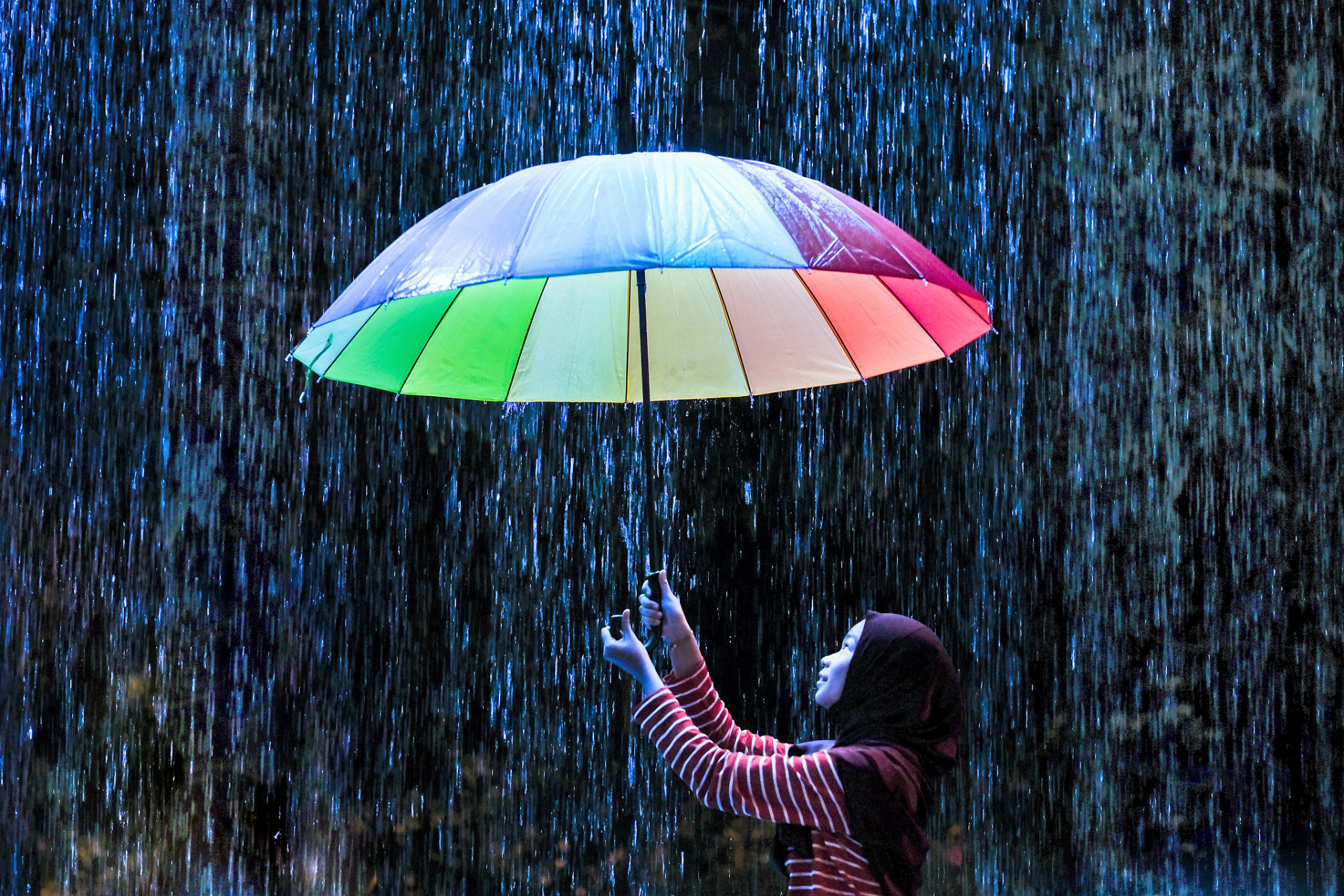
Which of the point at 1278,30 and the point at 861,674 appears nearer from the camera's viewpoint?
the point at 861,674

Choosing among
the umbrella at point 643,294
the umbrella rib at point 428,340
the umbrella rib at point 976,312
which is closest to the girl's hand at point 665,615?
the umbrella at point 643,294

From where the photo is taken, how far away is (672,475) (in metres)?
5.87

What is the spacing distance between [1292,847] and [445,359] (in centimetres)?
487

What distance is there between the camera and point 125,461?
5.76 m

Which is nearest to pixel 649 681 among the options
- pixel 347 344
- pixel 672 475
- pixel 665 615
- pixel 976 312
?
pixel 665 615

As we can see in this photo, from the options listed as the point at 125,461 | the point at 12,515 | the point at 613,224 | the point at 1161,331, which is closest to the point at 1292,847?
the point at 1161,331

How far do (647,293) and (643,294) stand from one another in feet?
0.69

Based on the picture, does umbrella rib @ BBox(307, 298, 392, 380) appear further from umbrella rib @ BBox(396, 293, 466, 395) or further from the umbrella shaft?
the umbrella shaft

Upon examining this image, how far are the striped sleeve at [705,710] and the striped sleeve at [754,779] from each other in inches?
12.3

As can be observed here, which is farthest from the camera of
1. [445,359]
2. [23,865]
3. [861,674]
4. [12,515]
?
[12,515]

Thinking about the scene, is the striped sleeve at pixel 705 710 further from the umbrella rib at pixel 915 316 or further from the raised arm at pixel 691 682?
the umbrella rib at pixel 915 316

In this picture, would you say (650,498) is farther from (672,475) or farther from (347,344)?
(347,344)

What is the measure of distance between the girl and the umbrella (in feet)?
2.51

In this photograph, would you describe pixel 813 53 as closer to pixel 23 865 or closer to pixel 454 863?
pixel 454 863
